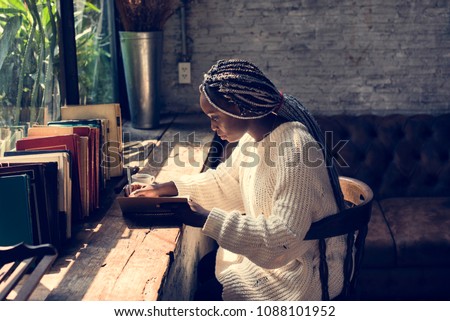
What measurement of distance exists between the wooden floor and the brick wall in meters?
1.26

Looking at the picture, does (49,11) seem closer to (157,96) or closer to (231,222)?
(157,96)

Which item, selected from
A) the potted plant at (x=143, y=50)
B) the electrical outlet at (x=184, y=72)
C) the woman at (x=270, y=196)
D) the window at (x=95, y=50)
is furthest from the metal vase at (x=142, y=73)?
the woman at (x=270, y=196)

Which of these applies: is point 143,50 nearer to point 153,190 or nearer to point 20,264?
point 153,190

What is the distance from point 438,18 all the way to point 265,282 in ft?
8.86

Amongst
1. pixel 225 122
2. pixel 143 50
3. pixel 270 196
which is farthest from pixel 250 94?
pixel 143 50

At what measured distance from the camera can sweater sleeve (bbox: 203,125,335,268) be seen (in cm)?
193

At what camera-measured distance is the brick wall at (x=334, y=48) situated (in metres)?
4.20

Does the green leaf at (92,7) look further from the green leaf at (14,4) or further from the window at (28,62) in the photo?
the green leaf at (14,4)

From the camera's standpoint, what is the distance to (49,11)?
9.84 ft

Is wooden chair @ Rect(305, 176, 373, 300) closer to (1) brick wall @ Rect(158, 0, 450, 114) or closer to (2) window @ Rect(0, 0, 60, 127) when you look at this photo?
(2) window @ Rect(0, 0, 60, 127)

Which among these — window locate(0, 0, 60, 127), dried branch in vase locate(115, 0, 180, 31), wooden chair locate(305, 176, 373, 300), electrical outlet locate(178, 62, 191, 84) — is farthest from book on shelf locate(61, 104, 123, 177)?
electrical outlet locate(178, 62, 191, 84)

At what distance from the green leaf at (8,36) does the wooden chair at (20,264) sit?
3.41 ft

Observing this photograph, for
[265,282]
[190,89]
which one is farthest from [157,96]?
[265,282]

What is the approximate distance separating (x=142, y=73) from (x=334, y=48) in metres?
1.30
